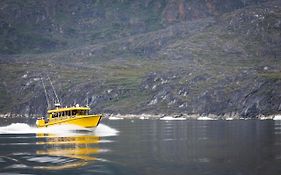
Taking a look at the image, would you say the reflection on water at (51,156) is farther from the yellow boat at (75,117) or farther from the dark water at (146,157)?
the yellow boat at (75,117)

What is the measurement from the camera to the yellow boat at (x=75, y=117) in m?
153

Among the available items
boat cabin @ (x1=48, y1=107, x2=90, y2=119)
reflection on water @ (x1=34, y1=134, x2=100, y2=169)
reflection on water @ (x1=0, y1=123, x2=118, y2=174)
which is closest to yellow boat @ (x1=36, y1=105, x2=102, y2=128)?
boat cabin @ (x1=48, y1=107, x2=90, y2=119)

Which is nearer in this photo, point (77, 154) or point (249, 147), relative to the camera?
point (77, 154)

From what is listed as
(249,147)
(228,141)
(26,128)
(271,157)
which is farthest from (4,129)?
(271,157)

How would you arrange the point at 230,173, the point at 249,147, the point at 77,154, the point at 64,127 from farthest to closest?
the point at 64,127
the point at 249,147
the point at 77,154
the point at 230,173

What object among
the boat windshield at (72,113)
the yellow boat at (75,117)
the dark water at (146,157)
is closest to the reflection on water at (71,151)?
the dark water at (146,157)

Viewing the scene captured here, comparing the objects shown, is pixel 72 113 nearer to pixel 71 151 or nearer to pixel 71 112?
pixel 71 112

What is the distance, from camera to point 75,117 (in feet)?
503

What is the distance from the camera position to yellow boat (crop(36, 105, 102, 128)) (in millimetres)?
153250

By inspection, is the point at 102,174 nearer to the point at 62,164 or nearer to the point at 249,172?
the point at 62,164

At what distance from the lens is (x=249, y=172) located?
242 ft

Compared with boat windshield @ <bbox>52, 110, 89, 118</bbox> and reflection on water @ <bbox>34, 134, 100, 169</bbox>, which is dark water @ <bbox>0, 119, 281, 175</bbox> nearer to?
reflection on water @ <bbox>34, 134, 100, 169</bbox>

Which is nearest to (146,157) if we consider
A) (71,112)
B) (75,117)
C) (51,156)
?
(51,156)

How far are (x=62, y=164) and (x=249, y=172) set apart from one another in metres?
24.6
